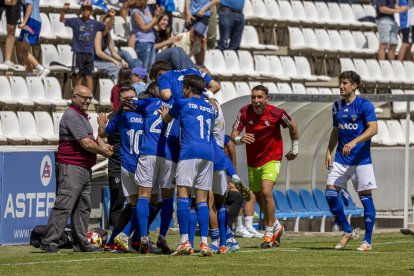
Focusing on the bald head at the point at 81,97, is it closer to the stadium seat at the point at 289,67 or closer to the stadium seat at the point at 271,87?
the stadium seat at the point at 271,87

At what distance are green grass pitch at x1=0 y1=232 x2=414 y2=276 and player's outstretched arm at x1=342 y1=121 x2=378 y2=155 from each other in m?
1.20

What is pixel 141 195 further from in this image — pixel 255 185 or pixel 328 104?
pixel 328 104

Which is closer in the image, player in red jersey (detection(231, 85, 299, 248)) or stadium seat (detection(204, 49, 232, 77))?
player in red jersey (detection(231, 85, 299, 248))

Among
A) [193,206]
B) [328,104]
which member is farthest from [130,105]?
[328,104]

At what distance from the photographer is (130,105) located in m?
14.0

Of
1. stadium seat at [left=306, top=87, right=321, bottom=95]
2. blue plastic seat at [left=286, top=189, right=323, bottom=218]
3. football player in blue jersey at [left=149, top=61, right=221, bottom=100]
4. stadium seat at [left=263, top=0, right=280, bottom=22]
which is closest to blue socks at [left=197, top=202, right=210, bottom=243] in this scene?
football player in blue jersey at [left=149, top=61, right=221, bottom=100]

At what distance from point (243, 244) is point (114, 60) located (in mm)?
6438

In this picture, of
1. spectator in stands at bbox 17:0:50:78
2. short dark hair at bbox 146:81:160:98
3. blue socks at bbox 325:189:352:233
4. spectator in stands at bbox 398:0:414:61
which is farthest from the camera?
spectator in stands at bbox 398:0:414:61

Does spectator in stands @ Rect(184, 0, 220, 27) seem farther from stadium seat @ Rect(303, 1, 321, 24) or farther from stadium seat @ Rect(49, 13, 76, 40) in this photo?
stadium seat @ Rect(303, 1, 321, 24)

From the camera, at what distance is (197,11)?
23422mm

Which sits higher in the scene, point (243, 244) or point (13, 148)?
point (13, 148)

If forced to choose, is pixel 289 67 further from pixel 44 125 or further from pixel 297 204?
pixel 44 125

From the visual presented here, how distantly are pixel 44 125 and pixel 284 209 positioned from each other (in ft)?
14.0

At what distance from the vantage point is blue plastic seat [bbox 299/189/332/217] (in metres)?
20.6
